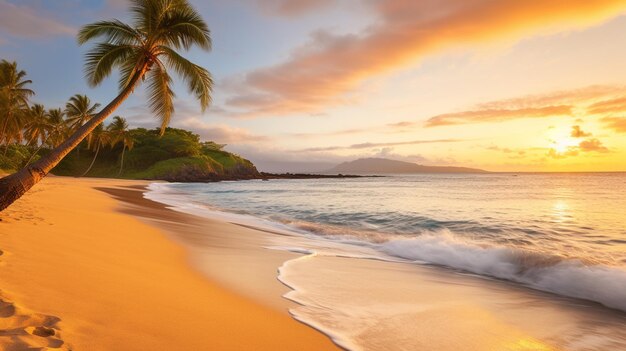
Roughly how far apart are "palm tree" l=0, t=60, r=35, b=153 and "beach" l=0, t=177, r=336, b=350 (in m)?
42.5

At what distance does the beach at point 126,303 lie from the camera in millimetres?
2699

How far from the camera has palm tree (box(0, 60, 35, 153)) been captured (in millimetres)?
37894

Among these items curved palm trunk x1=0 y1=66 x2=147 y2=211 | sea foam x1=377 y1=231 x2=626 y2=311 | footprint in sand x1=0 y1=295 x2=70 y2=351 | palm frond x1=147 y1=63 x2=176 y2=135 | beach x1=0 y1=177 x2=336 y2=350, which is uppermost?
palm frond x1=147 y1=63 x2=176 y2=135

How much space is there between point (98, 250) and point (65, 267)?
154cm

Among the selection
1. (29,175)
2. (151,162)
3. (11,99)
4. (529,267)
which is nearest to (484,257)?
(529,267)

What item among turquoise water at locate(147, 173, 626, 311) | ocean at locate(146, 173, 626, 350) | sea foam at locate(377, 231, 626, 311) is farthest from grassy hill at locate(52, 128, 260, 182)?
sea foam at locate(377, 231, 626, 311)

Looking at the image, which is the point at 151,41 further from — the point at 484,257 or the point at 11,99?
the point at 11,99

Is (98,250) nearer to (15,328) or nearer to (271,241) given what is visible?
(15,328)

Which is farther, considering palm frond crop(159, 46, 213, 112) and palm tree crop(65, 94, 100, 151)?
palm tree crop(65, 94, 100, 151)

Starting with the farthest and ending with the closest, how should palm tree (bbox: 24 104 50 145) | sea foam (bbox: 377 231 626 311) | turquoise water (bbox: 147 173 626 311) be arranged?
palm tree (bbox: 24 104 50 145) → turquoise water (bbox: 147 173 626 311) → sea foam (bbox: 377 231 626 311)

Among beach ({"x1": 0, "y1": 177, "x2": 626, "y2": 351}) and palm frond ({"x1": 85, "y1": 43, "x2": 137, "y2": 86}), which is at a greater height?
palm frond ({"x1": 85, "y1": 43, "x2": 137, "y2": 86})

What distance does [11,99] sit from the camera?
4169 cm

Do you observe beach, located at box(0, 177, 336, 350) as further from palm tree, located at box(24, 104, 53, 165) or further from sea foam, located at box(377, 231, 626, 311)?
palm tree, located at box(24, 104, 53, 165)

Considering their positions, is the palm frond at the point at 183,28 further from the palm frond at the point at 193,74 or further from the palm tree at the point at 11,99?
the palm tree at the point at 11,99
